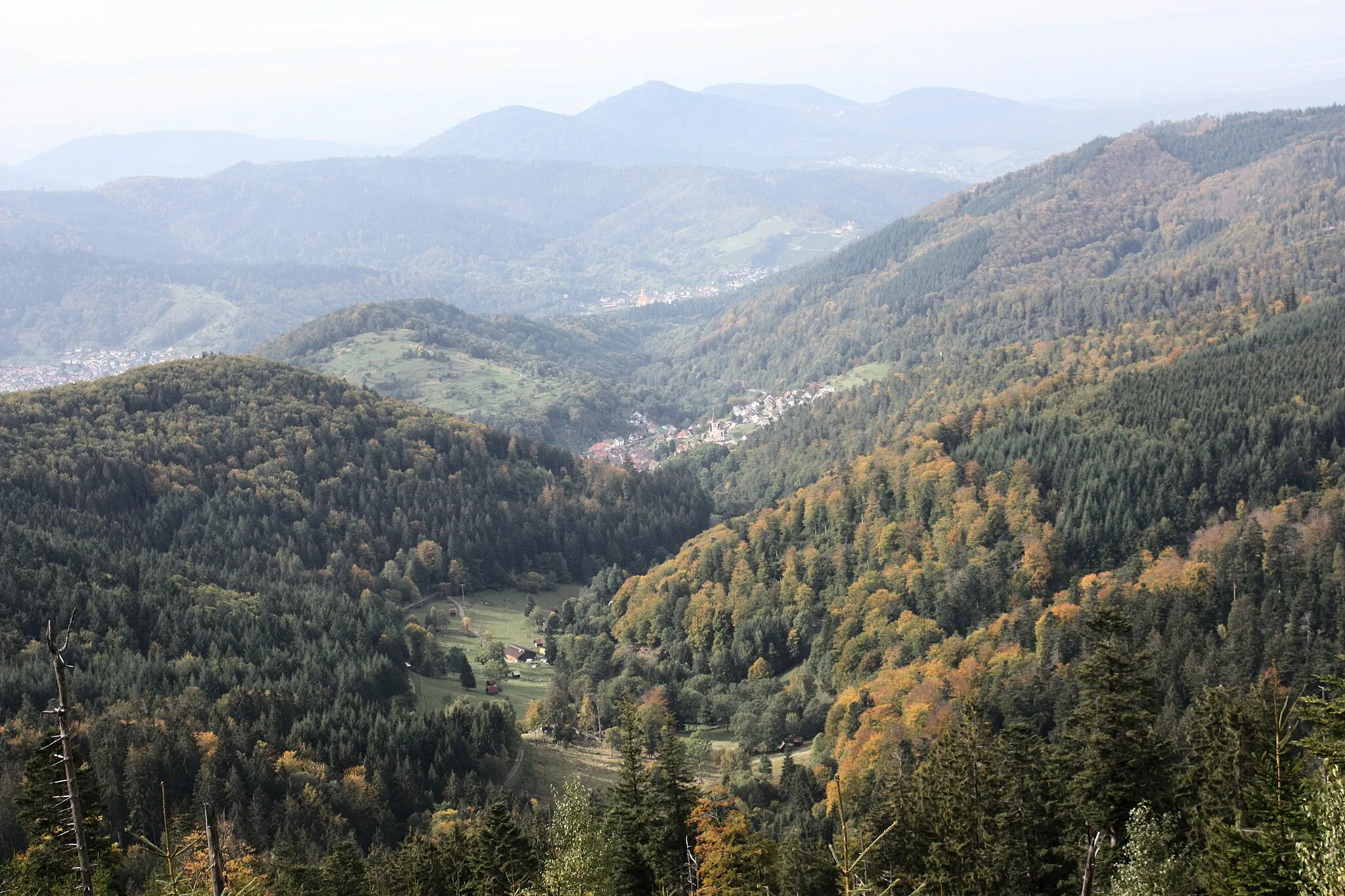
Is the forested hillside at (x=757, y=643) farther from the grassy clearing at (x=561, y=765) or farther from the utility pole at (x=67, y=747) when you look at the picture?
the utility pole at (x=67, y=747)

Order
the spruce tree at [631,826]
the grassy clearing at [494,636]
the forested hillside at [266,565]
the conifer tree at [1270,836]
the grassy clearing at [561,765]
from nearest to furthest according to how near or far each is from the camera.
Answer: the conifer tree at [1270,836] → the spruce tree at [631,826] → the forested hillside at [266,565] → the grassy clearing at [561,765] → the grassy clearing at [494,636]

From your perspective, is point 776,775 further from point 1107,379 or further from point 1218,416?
point 1107,379

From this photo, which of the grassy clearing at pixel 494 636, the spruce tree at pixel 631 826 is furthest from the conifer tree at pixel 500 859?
the grassy clearing at pixel 494 636

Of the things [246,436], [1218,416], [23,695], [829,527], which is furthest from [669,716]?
[246,436]

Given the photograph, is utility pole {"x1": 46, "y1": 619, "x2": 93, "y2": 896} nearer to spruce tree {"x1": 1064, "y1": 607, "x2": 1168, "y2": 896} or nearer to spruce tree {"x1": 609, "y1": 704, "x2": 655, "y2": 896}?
spruce tree {"x1": 609, "y1": 704, "x2": 655, "y2": 896}

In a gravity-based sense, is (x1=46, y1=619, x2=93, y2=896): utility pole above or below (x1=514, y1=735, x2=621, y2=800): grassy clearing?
above

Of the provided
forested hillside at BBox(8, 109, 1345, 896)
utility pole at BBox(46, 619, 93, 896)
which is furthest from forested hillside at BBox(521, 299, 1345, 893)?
utility pole at BBox(46, 619, 93, 896)

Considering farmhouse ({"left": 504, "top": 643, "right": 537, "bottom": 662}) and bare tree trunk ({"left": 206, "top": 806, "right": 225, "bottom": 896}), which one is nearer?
bare tree trunk ({"left": 206, "top": 806, "right": 225, "bottom": 896})

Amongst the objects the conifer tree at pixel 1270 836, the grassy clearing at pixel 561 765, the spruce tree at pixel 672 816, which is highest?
the conifer tree at pixel 1270 836

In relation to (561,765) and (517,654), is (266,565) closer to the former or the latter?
(517,654)
